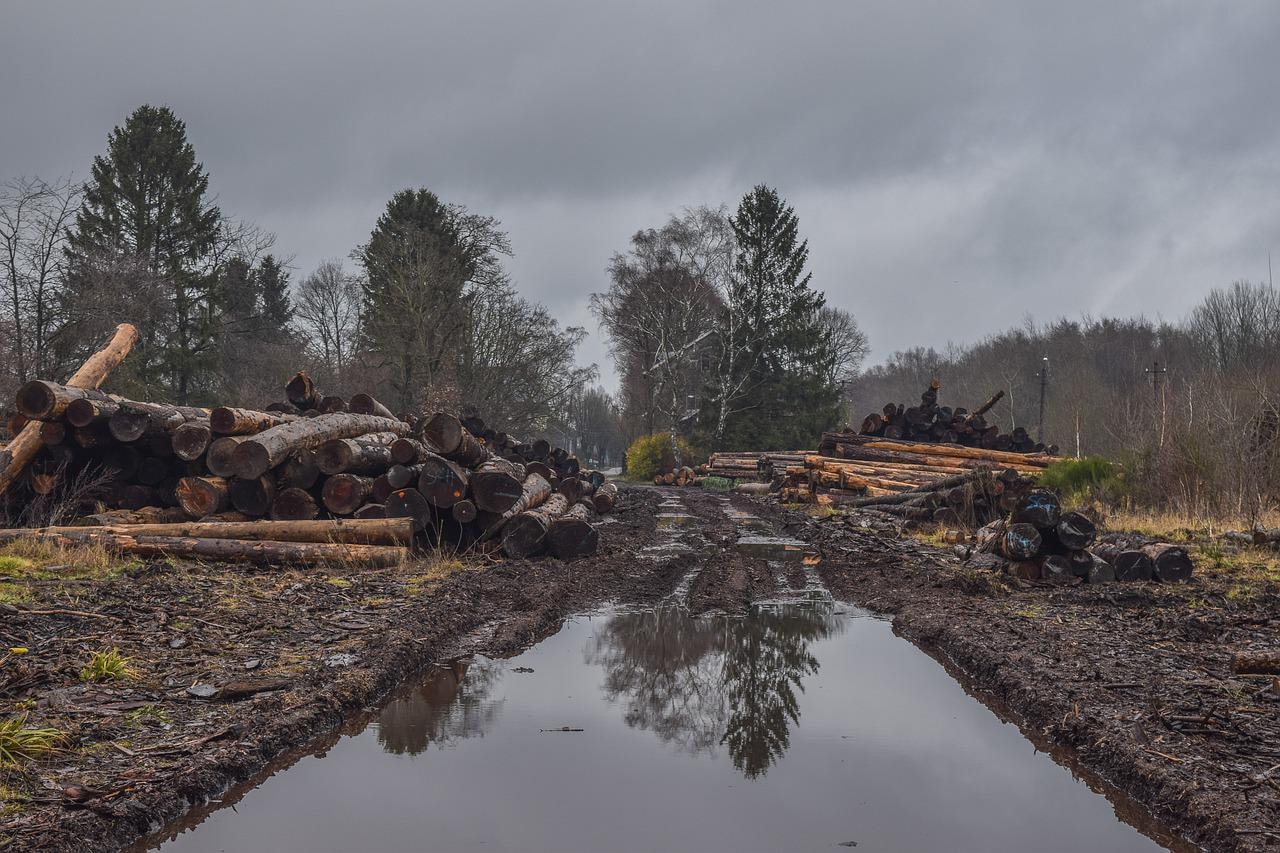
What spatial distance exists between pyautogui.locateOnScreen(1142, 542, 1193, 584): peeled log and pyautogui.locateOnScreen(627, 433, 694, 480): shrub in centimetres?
3082

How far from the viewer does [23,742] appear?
4.18m

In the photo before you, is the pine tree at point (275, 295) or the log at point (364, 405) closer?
the log at point (364, 405)

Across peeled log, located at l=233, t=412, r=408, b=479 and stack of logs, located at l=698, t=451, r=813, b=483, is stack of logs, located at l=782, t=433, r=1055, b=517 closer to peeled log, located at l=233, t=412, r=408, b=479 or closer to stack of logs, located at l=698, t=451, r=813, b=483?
stack of logs, located at l=698, t=451, r=813, b=483

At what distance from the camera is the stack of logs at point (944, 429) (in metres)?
25.4

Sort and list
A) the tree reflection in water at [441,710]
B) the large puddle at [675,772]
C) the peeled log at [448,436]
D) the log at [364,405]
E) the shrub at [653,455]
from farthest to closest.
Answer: the shrub at [653,455], the log at [364,405], the peeled log at [448,436], the tree reflection in water at [441,710], the large puddle at [675,772]

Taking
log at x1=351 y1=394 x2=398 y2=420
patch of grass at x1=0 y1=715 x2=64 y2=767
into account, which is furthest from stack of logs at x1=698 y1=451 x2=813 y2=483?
patch of grass at x1=0 y1=715 x2=64 y2=767

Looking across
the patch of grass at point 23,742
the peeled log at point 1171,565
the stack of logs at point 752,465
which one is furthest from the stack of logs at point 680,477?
the patch of grass at point 23,742

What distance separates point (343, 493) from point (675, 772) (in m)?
7.81

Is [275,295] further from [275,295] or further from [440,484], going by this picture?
[440,484]

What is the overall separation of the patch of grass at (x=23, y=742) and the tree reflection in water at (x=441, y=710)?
154 cm

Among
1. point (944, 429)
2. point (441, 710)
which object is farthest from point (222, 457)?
point (944, 429)

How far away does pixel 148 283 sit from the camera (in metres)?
25.4

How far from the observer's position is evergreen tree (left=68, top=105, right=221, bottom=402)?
2950cm

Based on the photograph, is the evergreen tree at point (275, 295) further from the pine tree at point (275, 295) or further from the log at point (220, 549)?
the log at point (220, 549)
